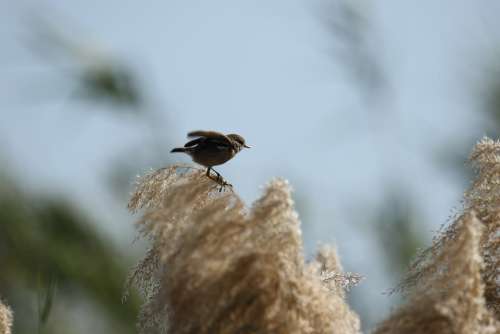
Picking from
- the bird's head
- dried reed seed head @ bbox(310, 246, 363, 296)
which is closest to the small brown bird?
the bird's head

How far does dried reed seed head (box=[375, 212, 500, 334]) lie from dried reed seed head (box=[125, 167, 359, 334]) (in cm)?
25

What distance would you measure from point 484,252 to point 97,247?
1856 mm

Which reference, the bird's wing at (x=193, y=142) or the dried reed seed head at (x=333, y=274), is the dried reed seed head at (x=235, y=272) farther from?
the bird's wing at (x=193, y=142)

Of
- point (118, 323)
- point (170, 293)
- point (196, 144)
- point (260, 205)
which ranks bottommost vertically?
point (170, 293)

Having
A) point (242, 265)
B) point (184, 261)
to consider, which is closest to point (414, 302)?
point (242, 265)

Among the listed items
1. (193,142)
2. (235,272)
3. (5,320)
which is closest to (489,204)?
(235,272)

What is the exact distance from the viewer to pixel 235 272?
2332 mm

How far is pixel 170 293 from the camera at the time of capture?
2.29 m

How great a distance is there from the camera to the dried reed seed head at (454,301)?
229 cm

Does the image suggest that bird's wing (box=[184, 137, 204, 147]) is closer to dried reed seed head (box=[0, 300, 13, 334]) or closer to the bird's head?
the bird's head

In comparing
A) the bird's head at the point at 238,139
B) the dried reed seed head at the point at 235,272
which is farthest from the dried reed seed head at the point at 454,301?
the bird's head at the point at 238,139

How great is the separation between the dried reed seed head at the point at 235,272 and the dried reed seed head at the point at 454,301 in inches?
9.9

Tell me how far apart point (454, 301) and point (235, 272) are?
60 centimetres

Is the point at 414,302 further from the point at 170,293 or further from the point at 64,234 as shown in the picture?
the point at 64,234
